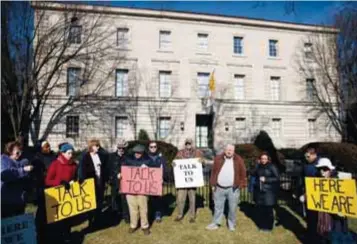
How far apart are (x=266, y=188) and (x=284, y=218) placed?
1792mm

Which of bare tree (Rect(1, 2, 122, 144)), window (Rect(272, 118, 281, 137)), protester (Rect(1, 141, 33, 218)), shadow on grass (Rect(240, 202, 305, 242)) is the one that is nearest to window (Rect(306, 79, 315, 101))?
window (Rect(272, 118, 281, 137))

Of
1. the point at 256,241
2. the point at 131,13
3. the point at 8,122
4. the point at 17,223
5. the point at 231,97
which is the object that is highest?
the point at 131,13

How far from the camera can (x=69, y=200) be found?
715 centimetres

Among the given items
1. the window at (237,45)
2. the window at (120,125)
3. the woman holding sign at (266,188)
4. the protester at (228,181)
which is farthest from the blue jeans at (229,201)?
the window at (237,45)

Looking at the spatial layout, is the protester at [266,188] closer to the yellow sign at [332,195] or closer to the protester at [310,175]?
the protester at [310,175]

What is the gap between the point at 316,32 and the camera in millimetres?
33562

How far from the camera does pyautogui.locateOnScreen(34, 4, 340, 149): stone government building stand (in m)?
30.6

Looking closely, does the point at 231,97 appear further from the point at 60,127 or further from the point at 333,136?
the point at 60,127

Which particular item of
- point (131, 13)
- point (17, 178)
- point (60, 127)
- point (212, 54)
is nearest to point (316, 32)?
point (212, 54)

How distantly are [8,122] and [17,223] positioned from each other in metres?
20.1

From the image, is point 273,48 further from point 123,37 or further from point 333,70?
point 123,37

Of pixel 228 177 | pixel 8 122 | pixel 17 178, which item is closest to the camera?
pixel 17 178

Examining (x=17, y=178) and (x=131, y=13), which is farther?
(x=131, y=13)

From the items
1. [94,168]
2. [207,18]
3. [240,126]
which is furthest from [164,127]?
[94,168]
